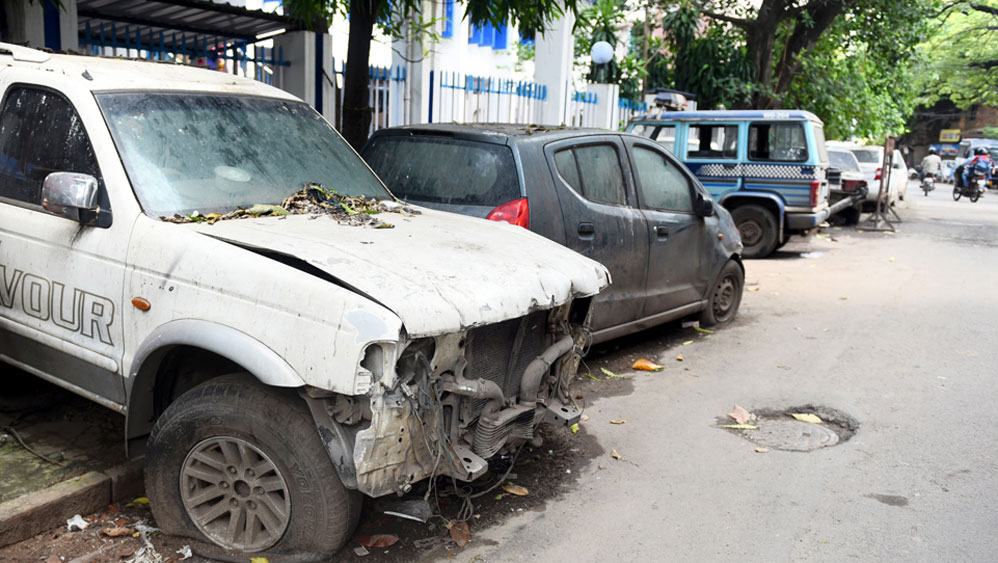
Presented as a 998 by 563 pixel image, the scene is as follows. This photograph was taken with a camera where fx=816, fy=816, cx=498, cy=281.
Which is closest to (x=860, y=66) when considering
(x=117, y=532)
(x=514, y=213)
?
(x=514, y=213)

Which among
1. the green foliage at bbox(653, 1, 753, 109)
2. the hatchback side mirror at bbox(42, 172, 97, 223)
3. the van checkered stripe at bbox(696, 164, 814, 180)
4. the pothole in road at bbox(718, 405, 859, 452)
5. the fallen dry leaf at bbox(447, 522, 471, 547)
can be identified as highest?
the green foliage at bbox(653, 1, 753, 109)

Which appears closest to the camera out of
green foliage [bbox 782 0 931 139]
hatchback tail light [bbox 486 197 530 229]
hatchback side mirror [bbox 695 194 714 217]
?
hatchback tail light [bbox 486 197 530 229]

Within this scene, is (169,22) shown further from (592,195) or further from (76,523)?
(76,523)

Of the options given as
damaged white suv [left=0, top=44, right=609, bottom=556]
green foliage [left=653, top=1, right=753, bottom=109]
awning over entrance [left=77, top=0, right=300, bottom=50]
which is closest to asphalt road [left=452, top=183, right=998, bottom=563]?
damaged white suv [left=0, top=44, right=609, bottom=556]

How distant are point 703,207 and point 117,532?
5.06 meters

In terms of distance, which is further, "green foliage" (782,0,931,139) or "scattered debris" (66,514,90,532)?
"green foliage" (782,0,931,139)

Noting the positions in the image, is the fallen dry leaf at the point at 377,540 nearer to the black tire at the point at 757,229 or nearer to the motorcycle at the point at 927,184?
the black tire at the point at 757,229

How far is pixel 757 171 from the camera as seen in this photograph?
1244cm

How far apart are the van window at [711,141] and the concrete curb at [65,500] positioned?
1031 centimetres

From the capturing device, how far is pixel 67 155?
150 inches

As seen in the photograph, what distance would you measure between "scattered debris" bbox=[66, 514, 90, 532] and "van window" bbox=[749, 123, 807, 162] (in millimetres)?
10809

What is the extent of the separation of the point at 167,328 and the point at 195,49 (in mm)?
5766

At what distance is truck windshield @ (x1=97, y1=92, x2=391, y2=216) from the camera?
12.1ft

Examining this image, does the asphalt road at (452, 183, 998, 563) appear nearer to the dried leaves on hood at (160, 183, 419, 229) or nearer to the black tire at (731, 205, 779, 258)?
the dried leaves on hood at (160, 183, 419, 229)
